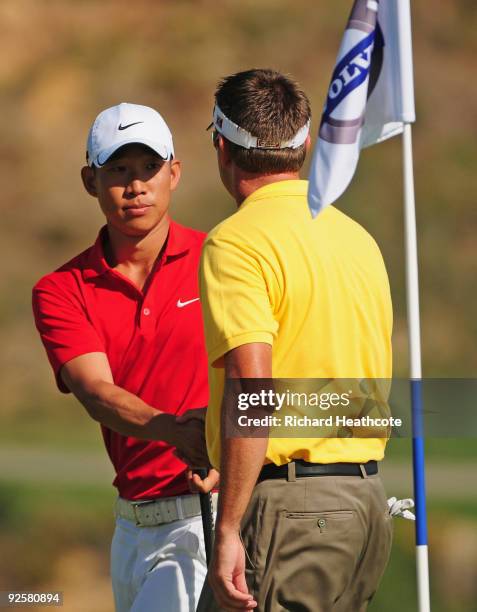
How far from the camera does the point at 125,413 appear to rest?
9.92 feet

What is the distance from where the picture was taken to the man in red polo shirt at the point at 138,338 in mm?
3105

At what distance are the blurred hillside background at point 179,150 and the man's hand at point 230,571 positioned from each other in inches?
335

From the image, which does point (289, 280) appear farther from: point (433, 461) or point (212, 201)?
point (212, 201)

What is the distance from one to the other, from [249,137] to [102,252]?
0.98 meters

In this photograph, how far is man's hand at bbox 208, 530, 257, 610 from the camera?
2252 mm

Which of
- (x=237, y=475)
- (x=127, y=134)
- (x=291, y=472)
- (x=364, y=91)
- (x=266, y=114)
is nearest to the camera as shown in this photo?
(x=237, y=475)

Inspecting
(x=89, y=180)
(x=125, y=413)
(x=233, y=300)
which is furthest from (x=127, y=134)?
(x=233, y=300)

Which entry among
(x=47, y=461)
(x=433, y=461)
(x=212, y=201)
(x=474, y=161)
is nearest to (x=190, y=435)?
(x=433, y=461)

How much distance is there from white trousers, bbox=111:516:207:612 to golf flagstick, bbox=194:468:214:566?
0.07 meters

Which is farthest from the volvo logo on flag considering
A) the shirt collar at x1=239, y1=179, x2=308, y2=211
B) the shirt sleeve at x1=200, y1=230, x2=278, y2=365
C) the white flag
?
the shirt sleeve at x1=200, y1=230, x2=278, y2=365

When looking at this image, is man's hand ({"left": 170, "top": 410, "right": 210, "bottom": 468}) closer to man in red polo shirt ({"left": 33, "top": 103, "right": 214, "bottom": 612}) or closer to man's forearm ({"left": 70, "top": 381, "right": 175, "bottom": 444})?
man's forearm ({"left": 70, "top": 381, "right": 175, "bottom": 444})

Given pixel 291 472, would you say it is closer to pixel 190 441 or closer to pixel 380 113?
pixel 190 441

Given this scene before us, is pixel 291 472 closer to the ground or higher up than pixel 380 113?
closer to the ground

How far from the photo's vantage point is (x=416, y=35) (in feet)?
48.8
